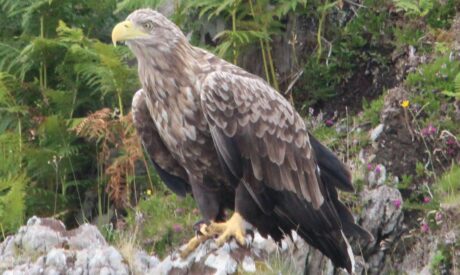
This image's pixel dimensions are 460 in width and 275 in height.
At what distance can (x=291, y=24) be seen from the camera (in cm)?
1181

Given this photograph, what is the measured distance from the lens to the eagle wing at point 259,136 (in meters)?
7.63

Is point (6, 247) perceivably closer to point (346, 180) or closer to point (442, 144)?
point (346, 180)

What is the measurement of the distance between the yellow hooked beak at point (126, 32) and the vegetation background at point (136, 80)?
297 cm

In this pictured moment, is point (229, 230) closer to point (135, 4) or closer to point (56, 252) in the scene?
point (56, 252)

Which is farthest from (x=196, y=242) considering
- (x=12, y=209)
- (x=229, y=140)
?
(x=12, y=209)

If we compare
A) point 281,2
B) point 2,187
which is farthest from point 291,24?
point 2,187

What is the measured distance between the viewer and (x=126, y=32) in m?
7.73

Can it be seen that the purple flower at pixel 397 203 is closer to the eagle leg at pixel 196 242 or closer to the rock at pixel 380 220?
the rock at pixel 380 220

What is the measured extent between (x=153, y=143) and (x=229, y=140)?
718 mm

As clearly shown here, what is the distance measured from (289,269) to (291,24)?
429 cm

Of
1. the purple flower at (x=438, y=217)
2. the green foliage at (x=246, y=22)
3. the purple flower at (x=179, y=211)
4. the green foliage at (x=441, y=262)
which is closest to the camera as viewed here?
the green foliage at (x=441, y=262)

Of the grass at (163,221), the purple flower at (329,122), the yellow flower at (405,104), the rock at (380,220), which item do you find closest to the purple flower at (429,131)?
the yellow flower at (405,104)

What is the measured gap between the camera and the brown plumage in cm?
768

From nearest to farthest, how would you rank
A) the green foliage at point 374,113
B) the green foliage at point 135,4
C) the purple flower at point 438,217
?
the purple flower at point 438,217, the green foliage at point 374,113, the green foliage at point 135,4
